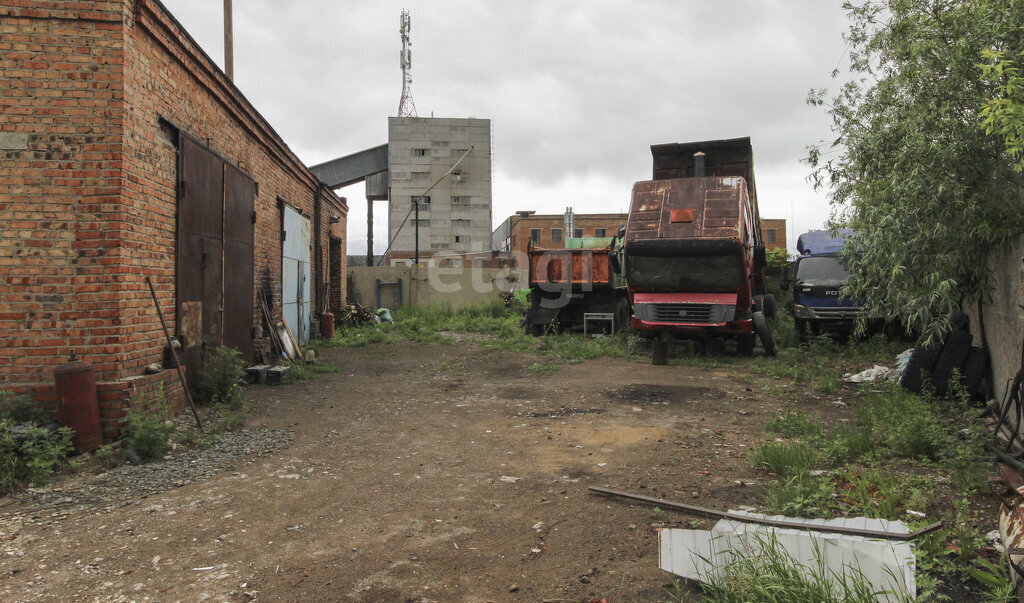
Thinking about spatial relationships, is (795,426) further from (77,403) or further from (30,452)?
(30,452)

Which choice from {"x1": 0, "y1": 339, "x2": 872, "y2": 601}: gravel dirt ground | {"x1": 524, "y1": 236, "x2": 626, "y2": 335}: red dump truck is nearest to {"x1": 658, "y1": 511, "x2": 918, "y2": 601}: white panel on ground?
{"x1": 0, "y1": 339, "x2": 872, "y2": 601}: gravel dirt ground

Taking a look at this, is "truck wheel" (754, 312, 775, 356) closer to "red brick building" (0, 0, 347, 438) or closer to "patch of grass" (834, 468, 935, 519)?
"patch of grass" (834, 468, 935, 519)

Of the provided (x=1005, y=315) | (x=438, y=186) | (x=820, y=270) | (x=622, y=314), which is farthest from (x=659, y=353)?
(x=438, y=186)

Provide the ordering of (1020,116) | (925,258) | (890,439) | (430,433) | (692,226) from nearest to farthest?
(1020,116), (890,439), (925,258), (430,433), (692,226)

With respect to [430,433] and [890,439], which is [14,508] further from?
[890,439]

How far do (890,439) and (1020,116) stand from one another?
2899mm

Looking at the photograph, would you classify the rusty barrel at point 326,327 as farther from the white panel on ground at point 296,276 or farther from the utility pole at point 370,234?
the utility pole at point 370,234

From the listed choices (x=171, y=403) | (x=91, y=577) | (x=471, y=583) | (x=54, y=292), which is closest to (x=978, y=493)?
(x=471, y=583)

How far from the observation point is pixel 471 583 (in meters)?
3.07

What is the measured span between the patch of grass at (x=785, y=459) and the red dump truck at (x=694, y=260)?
6.25 meters

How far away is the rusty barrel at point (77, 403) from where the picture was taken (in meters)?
5.02

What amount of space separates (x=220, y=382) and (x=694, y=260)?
27.3 feet

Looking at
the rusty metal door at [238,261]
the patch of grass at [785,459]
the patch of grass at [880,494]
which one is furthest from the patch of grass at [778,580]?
the rusty metal door at [238,261]

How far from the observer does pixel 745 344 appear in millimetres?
12031
